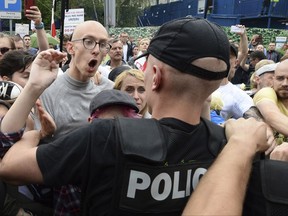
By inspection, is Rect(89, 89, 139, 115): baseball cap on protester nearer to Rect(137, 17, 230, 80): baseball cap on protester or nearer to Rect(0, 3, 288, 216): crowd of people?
Rect(0, 3, 288, 216): crowd of people

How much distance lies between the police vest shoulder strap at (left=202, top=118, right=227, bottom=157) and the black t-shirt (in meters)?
0.09

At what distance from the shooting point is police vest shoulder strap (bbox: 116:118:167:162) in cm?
A: 133

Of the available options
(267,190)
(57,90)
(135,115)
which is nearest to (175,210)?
(267,190)

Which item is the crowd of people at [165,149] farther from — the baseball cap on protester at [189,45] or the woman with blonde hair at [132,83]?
the woman with blonde hair at [132,83]

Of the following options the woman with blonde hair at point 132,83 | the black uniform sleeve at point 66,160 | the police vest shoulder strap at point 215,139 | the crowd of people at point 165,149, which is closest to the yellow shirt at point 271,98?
the woman with blonde hair at point 132,83

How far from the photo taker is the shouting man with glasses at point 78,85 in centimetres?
283

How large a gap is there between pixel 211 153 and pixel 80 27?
2139 mm

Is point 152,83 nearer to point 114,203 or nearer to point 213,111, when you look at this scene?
point 114,203

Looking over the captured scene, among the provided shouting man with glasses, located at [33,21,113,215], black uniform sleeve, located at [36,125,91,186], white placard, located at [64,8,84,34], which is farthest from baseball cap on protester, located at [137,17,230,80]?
white placard, located at [64,8,84,34]

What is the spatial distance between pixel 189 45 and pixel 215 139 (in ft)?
1.22

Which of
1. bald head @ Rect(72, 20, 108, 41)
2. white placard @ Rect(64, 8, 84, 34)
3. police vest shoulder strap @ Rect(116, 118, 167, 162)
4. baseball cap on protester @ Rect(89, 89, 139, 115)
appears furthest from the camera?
white placard @ Rect(64, 8, 84, 34)

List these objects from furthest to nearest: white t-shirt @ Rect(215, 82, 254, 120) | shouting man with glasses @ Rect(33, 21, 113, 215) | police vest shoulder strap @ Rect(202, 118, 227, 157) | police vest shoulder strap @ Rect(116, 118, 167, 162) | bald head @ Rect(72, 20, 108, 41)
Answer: white t-shirt @ Rect(215, 82, 254, 120) → bald head @ Rect(72, 20, 108, 41) → shouting man with glasses @ Rect(33, 21, 113, 215) → police vest shoulder strap @ Rect(202, 118, 227, 157) → police vest shoulder strap @ Rect(116, 118, 167, 162)

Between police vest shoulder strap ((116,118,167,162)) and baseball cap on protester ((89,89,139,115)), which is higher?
police vest shoulder strap ((116,118,167,162))

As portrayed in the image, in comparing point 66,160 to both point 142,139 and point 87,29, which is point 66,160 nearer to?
point 142,139
